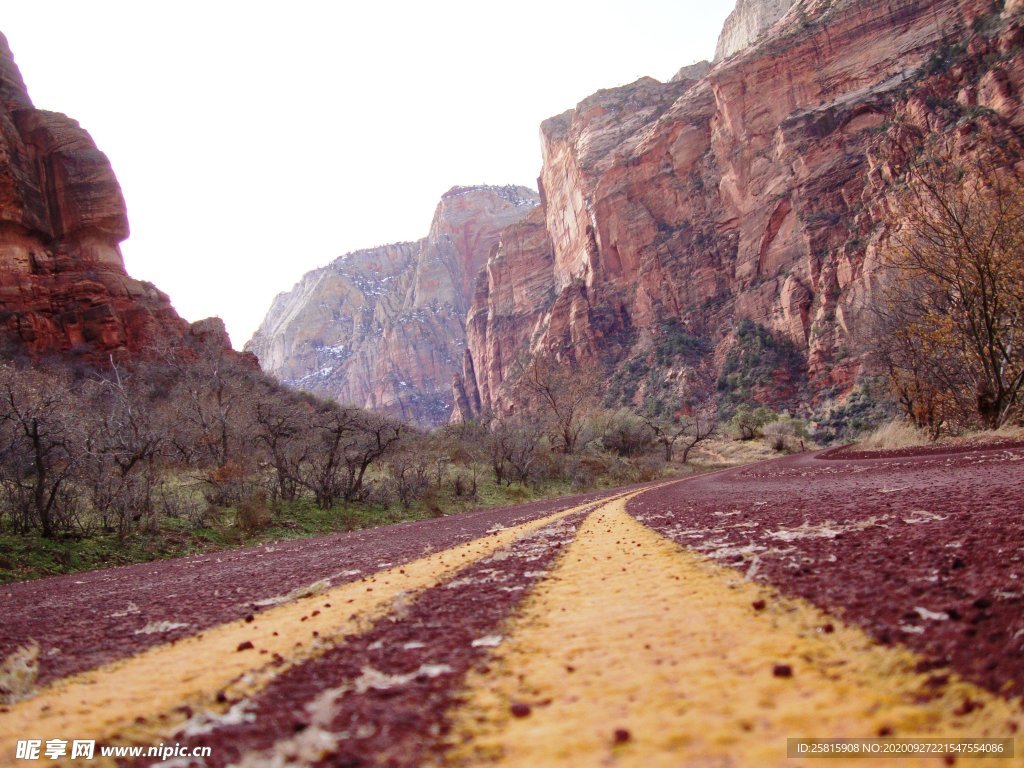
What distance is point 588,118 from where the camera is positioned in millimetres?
102250

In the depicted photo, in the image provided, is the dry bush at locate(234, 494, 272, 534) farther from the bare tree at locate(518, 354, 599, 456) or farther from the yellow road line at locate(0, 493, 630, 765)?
the bare tree at locate(518, 354, 599, 456)

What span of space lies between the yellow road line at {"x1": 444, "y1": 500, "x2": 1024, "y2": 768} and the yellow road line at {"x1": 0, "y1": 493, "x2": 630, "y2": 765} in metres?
0.62

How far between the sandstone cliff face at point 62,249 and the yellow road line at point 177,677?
46462 mm

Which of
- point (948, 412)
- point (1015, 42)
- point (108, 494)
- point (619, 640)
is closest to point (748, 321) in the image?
point (1015, 42)

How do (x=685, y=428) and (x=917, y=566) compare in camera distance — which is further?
(x=685, y=428)

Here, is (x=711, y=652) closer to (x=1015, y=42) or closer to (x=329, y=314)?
(x=1015, y=42)

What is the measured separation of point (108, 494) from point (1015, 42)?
65.9 meters

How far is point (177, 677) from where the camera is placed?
59.9 inches

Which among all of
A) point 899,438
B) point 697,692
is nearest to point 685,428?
point 899,438

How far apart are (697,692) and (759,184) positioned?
78.5 meters

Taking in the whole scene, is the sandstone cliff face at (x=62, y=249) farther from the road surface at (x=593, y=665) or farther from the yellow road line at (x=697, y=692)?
the yellow road line at (x=697, y=692)

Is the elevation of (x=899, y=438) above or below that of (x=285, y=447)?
below

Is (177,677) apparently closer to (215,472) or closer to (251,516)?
(251,516)

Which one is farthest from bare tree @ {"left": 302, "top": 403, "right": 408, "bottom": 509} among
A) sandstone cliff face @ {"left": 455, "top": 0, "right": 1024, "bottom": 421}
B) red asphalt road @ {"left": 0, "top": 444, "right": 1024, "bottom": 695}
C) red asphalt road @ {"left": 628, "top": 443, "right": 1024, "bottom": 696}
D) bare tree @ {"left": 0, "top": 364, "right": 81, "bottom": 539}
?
sandstone cliff face @ {"left": 455, "top": 0, "right": 1024, "bottom": 421}
